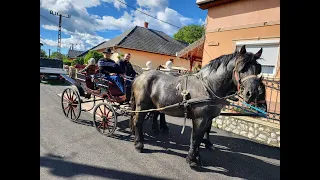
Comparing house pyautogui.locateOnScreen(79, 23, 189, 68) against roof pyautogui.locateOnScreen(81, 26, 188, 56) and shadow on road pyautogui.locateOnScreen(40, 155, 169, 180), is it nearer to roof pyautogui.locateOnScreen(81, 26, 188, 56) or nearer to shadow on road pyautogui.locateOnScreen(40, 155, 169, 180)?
roof pyautogui.locateOnScreen(81, 26, 188, 56)

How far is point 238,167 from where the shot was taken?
381cm

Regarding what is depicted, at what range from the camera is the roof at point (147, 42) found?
70.2 feet

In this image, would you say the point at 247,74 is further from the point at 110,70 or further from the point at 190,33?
the point at 190,33

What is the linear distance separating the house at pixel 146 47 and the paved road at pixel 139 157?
15590 mm

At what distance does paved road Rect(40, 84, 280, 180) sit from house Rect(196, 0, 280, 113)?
5.91ft

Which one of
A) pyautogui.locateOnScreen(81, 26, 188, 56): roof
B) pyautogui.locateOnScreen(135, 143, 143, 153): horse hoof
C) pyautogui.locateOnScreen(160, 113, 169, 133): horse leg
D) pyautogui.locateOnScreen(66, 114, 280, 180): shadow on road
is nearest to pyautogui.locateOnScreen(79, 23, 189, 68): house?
pyautogui.locateOnScreen(81, 26, 188, 56): roof

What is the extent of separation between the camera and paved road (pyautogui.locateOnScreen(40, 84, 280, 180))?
11.0 feet

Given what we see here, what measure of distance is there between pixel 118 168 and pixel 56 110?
4656mm

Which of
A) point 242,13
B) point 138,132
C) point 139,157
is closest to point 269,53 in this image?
point 242,13

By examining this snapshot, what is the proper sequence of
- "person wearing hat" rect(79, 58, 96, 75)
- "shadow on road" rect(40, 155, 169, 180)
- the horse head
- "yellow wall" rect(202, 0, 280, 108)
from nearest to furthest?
the horse head
"shadow on road" rect(40, 155, 169, 180)
"person wearing hat" rect(79, 58, 96, 75)
"yellow wall" rect(202, 0, 280, 108)

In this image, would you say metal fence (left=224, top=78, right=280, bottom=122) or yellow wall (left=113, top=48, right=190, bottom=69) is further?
yellow wall (left=113, top=48, right=190, bottom=69)
